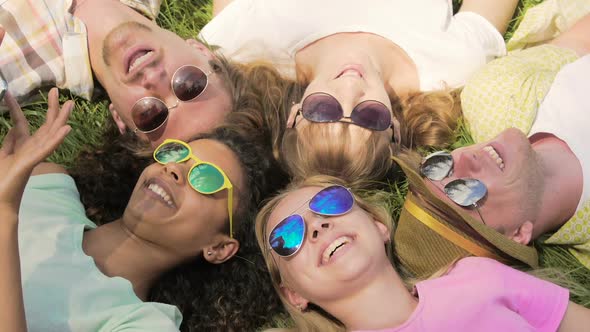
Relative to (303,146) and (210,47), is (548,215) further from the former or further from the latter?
(210,47)

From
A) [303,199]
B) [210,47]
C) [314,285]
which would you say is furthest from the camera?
[210,47]

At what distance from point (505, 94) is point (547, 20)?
781mm

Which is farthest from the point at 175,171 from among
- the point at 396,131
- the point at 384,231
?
the point at 396,131

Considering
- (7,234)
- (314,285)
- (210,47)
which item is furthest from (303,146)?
(7,234)

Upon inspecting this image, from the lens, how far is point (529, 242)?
10.3 ft

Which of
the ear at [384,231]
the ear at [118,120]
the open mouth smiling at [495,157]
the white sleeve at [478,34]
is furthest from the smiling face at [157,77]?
the white sleeve at [478,34]

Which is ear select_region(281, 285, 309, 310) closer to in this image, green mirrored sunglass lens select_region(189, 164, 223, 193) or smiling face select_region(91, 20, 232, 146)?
green mirrored sunglass lens select_region(189, 164, 223, 193)

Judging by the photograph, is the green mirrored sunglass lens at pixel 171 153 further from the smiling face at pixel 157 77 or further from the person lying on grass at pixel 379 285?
the person lying on grass at pixel 379 285

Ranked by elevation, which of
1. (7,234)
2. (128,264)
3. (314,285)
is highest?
(7,234)

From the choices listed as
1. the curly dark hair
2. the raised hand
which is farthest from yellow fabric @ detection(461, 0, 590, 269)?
the raised hand

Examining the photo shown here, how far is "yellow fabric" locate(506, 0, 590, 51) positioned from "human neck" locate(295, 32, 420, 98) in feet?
2.55

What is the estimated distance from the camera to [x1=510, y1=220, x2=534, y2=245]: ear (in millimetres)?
3023

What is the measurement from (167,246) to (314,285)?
809 millimetres

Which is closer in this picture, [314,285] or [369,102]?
[314,285]
